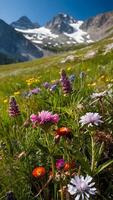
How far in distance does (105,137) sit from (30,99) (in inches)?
107

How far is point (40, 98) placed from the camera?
5148 millimetres

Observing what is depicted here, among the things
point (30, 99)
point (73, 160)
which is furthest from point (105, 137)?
point (30, 99)

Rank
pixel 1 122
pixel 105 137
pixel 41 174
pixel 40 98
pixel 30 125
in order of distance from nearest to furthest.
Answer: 1. pixel 41 174
2. pixel 105 137
3. pixel 30 125
4. pixel 1 122
5. pixel 40 98

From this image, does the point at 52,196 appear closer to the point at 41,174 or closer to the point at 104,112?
the point at 41,174

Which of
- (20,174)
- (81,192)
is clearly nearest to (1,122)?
(20,174)

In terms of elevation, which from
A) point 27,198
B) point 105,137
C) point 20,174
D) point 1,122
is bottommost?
point 27,198

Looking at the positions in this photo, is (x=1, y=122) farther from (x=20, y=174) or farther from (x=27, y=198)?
(x=27, y=198)

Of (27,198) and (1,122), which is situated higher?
(1,122)

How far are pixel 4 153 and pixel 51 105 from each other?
1.47 m

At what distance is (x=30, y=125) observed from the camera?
12.3 feet

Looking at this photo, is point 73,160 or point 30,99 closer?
point 73,160

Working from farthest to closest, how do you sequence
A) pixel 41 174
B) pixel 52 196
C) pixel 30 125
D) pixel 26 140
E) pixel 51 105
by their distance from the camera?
pixel 51 105, pixel 30 125, pixel 26 140, pixel 52 196, pixel 41 174

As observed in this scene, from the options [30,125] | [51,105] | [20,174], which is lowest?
[20,174]

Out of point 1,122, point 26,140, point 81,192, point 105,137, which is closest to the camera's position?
point 81,192
